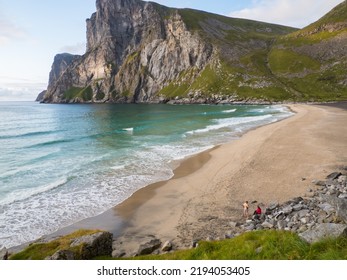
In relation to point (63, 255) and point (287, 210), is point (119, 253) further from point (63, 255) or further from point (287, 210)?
point (287, 210)

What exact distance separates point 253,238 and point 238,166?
22.6 meters

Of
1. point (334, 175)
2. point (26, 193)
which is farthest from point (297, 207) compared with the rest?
point (26, 193)

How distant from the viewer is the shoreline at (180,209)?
64.5 ft

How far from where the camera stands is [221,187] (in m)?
28.4

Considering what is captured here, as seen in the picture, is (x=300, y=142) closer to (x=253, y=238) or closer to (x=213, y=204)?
(x=213, y=204)

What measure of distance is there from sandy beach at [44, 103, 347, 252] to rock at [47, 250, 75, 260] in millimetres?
4902

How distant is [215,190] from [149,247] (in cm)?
1242

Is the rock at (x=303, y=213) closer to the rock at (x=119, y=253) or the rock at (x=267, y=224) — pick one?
the rock at (x=267, y=224)

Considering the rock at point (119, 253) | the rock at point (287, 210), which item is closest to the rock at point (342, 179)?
the rock at point (287, 210)

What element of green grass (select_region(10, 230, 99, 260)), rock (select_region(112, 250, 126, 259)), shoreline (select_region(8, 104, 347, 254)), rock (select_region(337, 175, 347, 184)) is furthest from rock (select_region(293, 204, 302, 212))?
green grass (select_region(10, 230, 99, 260))

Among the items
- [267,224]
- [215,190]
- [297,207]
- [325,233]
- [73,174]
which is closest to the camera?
[325,233]

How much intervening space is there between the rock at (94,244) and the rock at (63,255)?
0.64m
